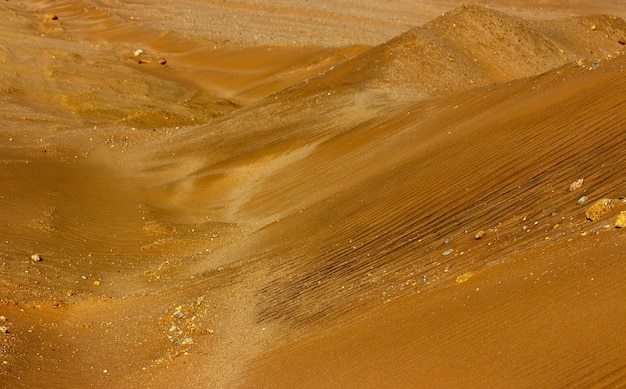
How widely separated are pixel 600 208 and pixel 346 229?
12.3ft

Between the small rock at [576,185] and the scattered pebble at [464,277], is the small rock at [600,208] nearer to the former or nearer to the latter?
the small rock at [576,185]

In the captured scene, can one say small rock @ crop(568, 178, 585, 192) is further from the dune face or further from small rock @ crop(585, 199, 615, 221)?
small rock @ crop(585, 199, 615, 221)

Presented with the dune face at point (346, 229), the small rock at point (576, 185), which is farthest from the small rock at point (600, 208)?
the small rock at point (576, 185)

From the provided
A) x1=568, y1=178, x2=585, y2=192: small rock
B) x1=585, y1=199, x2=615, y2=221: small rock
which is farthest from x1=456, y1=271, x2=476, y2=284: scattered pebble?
x1=568, y1=178, x2=585, y2=192: small rock

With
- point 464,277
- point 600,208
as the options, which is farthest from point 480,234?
point 600,208

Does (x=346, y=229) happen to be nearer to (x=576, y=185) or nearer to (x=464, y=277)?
(x=576, y=185)

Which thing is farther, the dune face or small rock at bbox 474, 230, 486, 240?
small rock at bbox 474, 230, 486, 240

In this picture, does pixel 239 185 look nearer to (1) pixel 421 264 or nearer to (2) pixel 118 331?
(2) pixel 118 331

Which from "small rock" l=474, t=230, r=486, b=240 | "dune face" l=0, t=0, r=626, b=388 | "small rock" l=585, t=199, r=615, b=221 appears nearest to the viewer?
"dune face" l=0, t=0, r=626, b=388

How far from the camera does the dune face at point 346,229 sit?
20.6 feet

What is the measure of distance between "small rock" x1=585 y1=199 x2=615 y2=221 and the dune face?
1.3 inches

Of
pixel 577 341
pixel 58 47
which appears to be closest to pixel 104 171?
pixel 577 341

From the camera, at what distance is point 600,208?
7047 millimetres

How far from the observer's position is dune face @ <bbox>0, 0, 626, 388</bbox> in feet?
20.6
